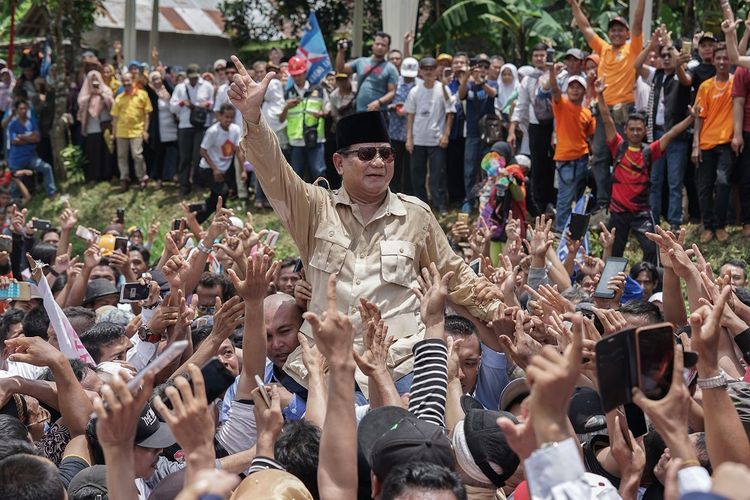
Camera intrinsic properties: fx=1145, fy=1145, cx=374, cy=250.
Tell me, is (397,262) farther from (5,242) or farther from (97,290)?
(5,242)

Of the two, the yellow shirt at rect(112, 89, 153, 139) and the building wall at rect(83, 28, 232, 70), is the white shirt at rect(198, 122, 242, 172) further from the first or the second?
the building wall at rect(83, 28, 232, 70)

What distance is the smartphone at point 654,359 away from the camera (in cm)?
311

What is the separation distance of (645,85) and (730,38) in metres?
2.40

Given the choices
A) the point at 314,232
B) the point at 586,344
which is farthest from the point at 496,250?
the point at 586,344

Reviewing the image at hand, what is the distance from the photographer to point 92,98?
60.6ft

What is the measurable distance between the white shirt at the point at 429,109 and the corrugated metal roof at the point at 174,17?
17.8 metres

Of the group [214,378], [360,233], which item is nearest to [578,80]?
[360,233]

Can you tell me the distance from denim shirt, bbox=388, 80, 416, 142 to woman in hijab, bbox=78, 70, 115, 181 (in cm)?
603

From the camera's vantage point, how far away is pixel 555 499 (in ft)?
8.84

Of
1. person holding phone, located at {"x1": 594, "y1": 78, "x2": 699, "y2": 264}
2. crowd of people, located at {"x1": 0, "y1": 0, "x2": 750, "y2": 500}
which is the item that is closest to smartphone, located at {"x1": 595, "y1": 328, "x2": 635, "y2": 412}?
crowd of people, located at {"x1": 0, "y1": 0, "x2": 750, "y2": 500}

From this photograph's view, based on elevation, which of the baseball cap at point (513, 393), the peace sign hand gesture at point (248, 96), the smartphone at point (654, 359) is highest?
the peace sign hand gesture at point (248, 96)

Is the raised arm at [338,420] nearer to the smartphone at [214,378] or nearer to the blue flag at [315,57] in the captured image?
the smartphone at [214,378]

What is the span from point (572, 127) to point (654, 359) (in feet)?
30.7

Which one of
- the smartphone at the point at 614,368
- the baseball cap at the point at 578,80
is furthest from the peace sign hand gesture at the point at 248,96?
the baseball cap at the point at 578,80
